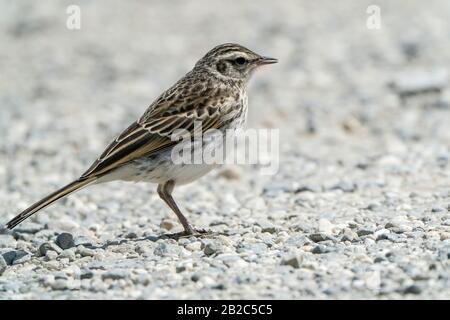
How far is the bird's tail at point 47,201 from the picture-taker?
8766 millimetres

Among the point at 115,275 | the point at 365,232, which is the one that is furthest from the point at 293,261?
the point at 115,275

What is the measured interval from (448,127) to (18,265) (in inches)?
314

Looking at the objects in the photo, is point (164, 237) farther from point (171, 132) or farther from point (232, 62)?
point (232, 62)

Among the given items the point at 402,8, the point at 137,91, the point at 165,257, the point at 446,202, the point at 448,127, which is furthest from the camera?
the point at 402,8

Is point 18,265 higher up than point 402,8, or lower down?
lower down

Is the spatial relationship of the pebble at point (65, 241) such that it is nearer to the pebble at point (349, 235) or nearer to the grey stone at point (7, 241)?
the grey stone at point (7, 241)

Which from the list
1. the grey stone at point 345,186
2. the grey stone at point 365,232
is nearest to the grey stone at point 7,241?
the grey stone at point 365,232

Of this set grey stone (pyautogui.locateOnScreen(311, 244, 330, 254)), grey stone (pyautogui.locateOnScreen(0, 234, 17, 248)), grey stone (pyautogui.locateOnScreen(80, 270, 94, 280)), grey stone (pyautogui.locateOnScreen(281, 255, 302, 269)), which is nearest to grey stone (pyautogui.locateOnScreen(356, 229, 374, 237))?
grey stone (pyautogui.locateOnScreen(311, 244, 330, 254))

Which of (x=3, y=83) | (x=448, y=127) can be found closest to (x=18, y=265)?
(x=448, y=127)

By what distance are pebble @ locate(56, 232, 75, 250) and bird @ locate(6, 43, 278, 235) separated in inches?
20.1

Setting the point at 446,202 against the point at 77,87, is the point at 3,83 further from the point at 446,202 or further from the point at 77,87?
the point at 446,202

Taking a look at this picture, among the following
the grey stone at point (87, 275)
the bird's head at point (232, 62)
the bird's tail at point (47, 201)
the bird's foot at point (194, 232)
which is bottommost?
the grey stone at point (87, 275)

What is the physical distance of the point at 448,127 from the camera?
14281 mm

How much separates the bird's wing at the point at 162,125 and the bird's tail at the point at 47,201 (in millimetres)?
94
